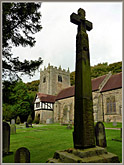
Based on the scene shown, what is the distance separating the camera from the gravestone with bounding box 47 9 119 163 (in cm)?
373

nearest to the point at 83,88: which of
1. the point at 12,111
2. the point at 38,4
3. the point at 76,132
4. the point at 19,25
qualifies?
the point at 76,132

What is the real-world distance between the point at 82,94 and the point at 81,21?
2.71m

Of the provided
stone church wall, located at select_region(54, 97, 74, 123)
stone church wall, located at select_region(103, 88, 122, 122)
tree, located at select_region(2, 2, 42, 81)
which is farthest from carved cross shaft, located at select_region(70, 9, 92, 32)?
stone church wall, located at select_region(54, 97, 74, 123)

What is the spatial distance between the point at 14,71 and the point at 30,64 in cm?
99

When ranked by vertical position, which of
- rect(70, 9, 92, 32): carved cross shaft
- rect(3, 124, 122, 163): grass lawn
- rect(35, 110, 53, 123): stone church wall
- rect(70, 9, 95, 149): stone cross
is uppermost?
rect(70, 9, 92, 32): carved cross shaft

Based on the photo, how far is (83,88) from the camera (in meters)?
Result: 4.39

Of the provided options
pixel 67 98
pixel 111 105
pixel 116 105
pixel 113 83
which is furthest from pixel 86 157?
pixel 67 98

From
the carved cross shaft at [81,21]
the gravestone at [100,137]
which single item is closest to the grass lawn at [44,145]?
the gravestone at [100,137]

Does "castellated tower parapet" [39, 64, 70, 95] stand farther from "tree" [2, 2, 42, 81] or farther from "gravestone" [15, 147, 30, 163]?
"gravestone" [15, 147, 30, 163]

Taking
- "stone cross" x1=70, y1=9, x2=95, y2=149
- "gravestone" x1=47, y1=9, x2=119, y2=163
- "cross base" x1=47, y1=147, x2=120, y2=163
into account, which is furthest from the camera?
"stone cross" x1=70, y1=9, x2=95, y2=149

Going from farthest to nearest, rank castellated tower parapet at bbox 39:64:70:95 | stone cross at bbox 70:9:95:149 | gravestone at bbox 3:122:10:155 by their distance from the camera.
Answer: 1. castellated tower parapet at bbox 39:64:70:95
2. gravestone at bbox 3:122:10:155
3. stone cross at bbox 70:9:95:149

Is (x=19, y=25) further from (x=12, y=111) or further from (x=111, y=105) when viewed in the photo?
(x=12, y=111)

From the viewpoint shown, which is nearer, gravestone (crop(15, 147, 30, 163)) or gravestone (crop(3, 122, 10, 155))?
gravestone (crop(15, 147, 30, 163))

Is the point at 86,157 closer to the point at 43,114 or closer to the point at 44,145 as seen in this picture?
the point at 44,145
